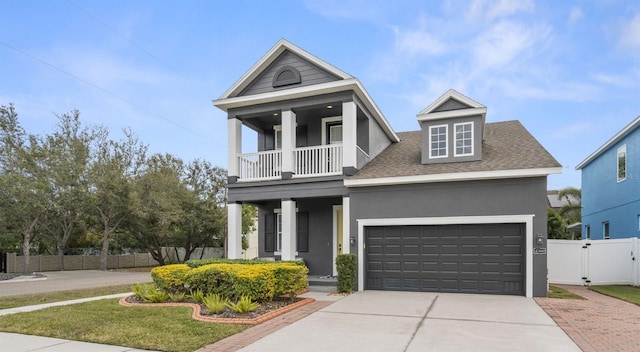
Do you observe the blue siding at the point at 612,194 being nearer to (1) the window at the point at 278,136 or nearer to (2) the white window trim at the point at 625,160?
(2) the white window trim at the point at 625,160

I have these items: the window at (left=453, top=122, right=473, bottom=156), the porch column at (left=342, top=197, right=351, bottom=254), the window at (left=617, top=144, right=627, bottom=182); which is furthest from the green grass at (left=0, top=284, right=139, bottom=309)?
the window at (left=617, top=144, right=627, bottom=182)

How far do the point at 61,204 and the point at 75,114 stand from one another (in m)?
5.30

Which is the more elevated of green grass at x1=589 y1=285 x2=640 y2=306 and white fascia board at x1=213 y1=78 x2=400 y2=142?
white fascia board at x1=213 y1=78 x2=400 y2=142

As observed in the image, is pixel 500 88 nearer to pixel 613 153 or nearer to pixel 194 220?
pixel 613 153

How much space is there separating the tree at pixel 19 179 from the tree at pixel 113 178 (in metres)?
2.45

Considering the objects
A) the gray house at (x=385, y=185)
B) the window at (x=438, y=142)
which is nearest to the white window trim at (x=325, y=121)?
the gray house at (x=385, y=185)

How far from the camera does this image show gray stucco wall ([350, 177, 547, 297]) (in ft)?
37.0

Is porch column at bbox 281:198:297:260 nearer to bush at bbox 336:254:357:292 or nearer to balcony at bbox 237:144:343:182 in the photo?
balcony at bbox 237:144:343:182

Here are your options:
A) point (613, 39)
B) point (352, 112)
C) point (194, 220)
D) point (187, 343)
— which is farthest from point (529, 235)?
point (194, 220)

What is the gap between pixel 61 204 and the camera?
69.3 feet

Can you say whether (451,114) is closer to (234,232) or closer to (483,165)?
(483,165)

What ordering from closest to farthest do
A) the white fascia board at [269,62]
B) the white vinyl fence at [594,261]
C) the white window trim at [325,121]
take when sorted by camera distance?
the white fascia board at [269,62], the white vinyl fence at [594,261], the white window trim at [325,121]

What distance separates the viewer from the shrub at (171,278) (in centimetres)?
1079

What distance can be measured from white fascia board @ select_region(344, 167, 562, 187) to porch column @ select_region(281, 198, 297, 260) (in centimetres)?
214
